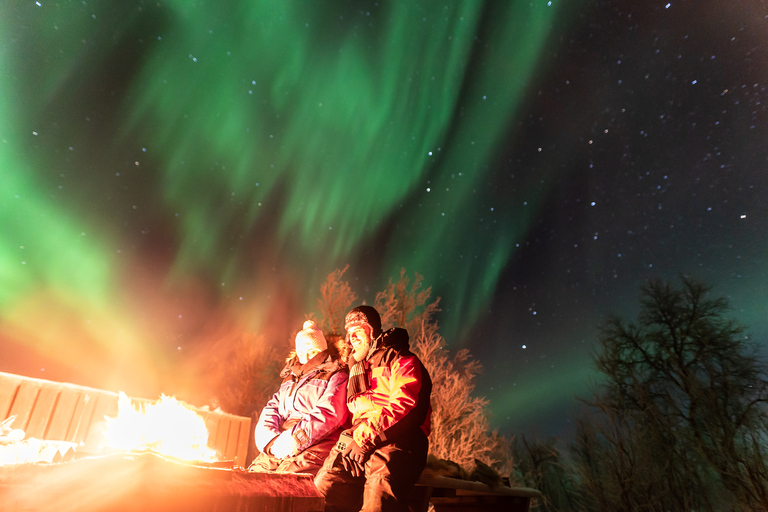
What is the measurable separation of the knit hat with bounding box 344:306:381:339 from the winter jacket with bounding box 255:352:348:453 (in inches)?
17.9

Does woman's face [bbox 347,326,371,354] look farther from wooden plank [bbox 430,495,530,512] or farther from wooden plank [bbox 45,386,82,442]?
wooden plank [bbox 45,386,82,442]

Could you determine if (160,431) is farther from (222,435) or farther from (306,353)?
(222,435)

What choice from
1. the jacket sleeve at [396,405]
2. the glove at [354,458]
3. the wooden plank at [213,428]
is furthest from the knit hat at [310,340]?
the wooden plank at [213,428]

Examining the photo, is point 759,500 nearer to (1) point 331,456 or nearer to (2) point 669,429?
(2) point 669,429

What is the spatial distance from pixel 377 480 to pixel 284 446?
0.99 m

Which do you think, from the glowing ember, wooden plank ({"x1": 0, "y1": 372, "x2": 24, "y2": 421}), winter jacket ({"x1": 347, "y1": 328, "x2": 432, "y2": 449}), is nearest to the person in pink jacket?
winter jacket ({"x1": 347, "y1": 328, "x2": 432, "y2": 449})

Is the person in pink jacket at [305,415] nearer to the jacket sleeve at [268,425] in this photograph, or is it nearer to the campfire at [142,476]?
the jacket sleeve at [268,425]

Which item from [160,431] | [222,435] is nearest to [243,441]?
[222,435]

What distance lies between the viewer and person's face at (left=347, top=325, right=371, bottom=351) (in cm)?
338

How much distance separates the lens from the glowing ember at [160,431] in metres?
2.68

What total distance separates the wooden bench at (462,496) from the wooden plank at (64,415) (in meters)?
6.18

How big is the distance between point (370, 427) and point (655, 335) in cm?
2027

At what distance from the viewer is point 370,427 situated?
275 centimetres

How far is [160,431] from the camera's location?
2.76 m
